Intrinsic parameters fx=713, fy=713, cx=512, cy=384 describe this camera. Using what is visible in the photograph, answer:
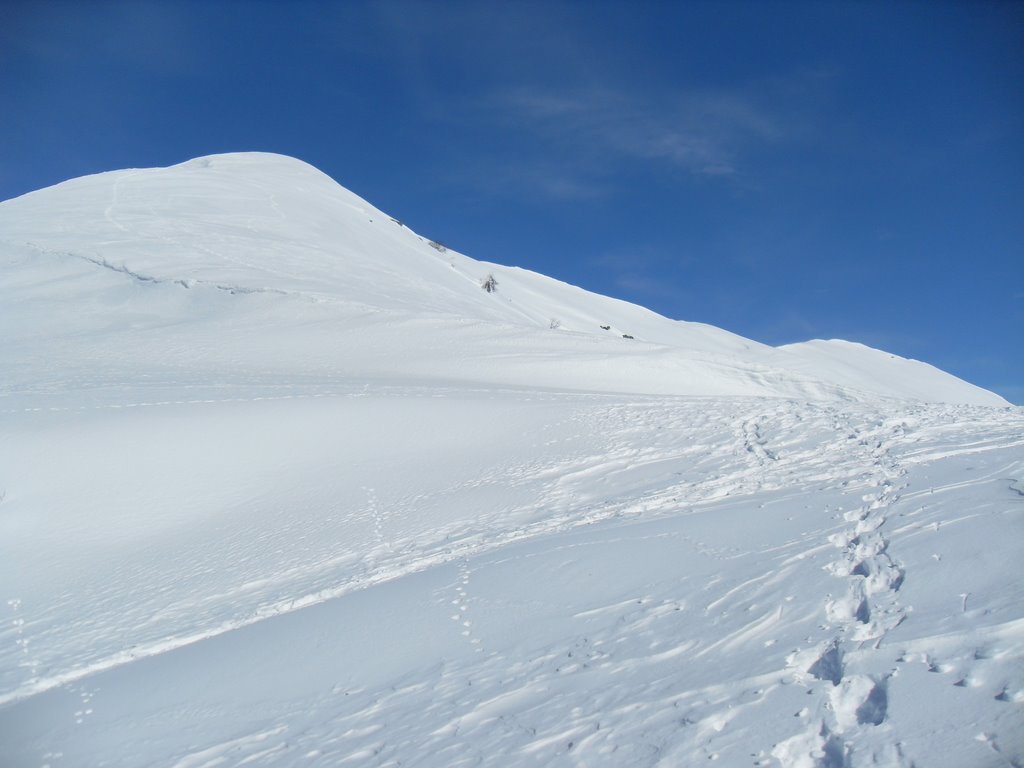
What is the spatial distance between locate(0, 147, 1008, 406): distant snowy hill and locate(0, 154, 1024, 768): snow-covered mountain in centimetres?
19

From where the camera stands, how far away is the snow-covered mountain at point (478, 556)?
11.9 feet

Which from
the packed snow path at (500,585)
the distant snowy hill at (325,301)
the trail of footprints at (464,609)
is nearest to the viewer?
the packed snow path at (500,585)

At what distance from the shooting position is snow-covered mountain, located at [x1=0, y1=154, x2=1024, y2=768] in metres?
3.62

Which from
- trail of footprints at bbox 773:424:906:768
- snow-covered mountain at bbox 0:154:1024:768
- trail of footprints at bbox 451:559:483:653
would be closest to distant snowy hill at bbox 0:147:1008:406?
snow-covered mountain at bbox 0:154:1024:768

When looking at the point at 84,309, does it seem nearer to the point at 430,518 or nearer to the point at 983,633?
the point at 430,518

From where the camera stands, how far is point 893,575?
4.56m

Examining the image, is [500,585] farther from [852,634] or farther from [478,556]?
[852,634]

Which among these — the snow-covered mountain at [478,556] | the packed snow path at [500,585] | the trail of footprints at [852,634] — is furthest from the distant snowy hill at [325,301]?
the trail of footprints at [852,634]

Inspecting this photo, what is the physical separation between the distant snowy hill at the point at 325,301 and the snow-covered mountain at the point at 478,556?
0.64 feet

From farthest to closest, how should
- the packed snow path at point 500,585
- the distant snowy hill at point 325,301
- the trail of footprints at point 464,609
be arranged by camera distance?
the distant snowy hill at point 325,301 < the trail of footprints at point 464,609 < the packed snow path at point 500,585

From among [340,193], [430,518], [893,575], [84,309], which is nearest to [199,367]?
[84,309]

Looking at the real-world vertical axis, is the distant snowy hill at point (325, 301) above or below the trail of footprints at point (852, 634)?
above

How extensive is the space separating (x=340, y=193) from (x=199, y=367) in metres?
26.1

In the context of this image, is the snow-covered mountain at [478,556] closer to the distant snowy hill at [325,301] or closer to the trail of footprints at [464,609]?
the trail of footprints at [464,609]
